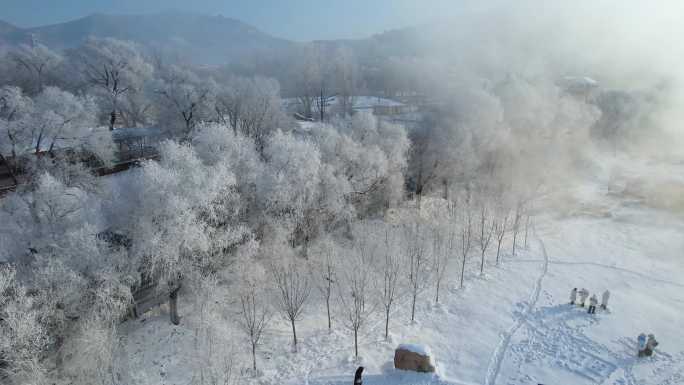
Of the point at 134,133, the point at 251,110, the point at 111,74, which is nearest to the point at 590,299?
the point at 251,110

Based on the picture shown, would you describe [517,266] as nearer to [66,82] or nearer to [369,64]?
[66,82]

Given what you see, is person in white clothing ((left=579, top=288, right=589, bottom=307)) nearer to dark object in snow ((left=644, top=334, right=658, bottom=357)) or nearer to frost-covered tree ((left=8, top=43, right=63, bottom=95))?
dark object in snow ((left=644, top=334, right=658, bottom=357))

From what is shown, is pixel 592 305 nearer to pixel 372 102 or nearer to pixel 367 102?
pixel 372 102

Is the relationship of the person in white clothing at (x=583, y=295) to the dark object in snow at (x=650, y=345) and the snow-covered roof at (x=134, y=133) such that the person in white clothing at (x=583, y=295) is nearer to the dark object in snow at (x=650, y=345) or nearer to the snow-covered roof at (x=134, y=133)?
the dark object in snow at (x=650, y=345)

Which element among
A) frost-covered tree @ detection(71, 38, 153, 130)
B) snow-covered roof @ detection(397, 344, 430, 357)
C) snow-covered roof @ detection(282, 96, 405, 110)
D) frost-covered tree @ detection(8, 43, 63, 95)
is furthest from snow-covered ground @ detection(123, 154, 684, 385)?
snow-covered roof @ detection(282, 96, 405, 110)

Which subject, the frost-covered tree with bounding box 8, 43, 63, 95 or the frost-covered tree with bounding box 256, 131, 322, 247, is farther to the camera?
the frost-covered tree with bounding box 8, 43, 63, 95

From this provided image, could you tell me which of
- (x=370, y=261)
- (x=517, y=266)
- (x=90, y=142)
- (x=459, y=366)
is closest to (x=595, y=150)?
(x=517, y=266)
